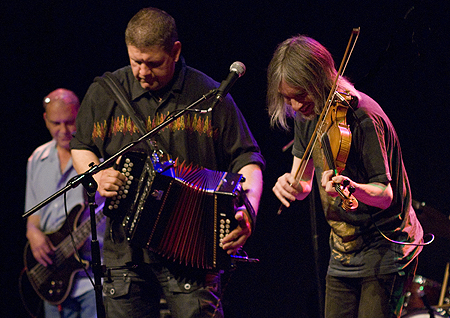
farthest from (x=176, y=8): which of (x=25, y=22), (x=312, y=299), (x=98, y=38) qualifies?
(x=312, y=299)

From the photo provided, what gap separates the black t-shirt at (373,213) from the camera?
6.96 feet

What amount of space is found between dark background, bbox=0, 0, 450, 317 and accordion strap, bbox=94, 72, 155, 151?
1.59 metres

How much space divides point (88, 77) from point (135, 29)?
2513 millimetres

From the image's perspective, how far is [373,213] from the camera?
2.22 metres

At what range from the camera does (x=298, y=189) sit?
245 centimetres

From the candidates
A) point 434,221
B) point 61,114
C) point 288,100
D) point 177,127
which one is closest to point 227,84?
point 288,100

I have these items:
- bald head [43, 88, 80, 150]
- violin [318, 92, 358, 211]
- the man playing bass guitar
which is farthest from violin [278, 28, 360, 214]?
bald head [43, 88, 80, 150]

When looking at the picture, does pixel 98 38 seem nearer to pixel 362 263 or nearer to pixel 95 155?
pixel 95 155

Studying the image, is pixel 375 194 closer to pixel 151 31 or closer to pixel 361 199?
pixel 361 199

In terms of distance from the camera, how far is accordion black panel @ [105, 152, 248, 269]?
228 centimetres

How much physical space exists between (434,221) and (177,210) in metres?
2.07

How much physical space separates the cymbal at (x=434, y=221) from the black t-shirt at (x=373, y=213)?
3.83 feet

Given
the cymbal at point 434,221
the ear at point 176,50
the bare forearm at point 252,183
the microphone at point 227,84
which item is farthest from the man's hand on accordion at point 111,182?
the cymbal at point 434,221

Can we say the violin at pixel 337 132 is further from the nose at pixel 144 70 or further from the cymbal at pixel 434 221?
the cymbal at pixel 434 221
